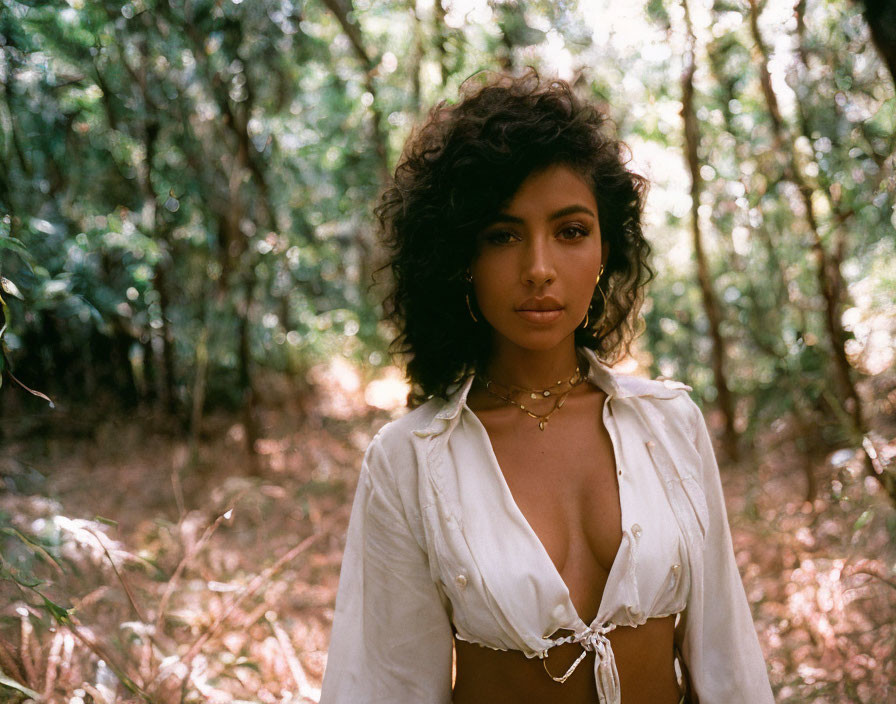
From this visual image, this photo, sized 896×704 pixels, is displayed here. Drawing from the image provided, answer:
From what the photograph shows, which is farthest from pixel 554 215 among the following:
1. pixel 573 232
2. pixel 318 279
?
pixel 318 279

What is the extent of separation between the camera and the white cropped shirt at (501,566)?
1.23 metres

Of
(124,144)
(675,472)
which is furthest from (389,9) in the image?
(675,472)

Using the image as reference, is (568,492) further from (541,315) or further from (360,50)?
(360,50)

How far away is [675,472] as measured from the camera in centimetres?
138

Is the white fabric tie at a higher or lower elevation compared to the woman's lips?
lower

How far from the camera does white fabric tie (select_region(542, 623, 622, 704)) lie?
1.24 meters

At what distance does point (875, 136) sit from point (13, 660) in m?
3.33

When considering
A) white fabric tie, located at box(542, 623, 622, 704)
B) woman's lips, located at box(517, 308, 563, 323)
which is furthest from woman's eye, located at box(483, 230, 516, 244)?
white fabric tie, located at box(542, 623, 622, 704)

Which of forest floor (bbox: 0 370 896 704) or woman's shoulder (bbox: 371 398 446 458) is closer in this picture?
woman's shoulder (bbox: 371 398 446 458)

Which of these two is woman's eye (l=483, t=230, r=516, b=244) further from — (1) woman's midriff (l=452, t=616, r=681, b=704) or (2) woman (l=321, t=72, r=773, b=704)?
(1) woman's midriff (l=452, t=616, r=681, b=704)

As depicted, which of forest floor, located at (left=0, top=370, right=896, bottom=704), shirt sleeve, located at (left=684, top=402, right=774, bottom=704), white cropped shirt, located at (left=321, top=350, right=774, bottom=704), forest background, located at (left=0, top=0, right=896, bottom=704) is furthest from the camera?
forest background, located at (left=0, top=0, right=896, bottom=704)

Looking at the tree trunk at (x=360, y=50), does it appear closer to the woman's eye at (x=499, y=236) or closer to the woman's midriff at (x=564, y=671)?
the woman's eye at (x=499, y=236)

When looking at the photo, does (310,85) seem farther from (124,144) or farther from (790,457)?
(790,457)

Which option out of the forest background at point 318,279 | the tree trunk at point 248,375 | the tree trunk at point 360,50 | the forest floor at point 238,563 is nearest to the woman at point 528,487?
the forest floor at point 238,563
